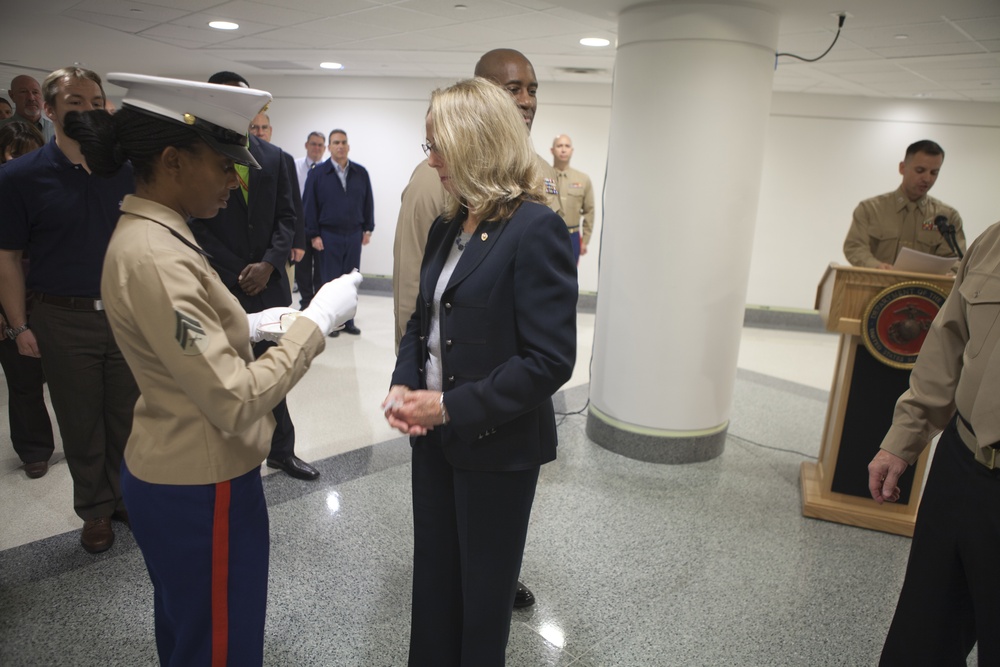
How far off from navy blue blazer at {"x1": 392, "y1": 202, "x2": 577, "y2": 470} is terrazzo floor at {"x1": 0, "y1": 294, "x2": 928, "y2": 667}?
0.98 m

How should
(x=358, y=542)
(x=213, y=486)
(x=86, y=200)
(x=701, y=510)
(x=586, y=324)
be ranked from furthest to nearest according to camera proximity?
(x=586, y=324) < (x=701, y=510) < (x=358, y=542) < (x=86, y=200) < (x=213, y=486)

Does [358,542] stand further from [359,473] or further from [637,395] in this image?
[637,395]

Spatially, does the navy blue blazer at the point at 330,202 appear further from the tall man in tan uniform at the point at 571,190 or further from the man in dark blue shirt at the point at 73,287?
the man in dark blue shirt at the point at 73,287

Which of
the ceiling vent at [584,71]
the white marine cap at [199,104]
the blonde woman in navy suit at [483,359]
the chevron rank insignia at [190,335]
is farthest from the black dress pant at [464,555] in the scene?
the ceiling vent at [584,71]

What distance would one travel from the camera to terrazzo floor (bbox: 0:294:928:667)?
208 centimetres

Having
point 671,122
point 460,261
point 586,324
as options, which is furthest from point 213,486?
point 586,324

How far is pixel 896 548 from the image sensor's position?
2.84 metres

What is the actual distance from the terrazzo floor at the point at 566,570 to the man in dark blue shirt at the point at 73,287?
338mm

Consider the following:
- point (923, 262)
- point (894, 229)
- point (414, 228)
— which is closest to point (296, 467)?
point (414, 228)

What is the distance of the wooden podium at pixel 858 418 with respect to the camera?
2.90m

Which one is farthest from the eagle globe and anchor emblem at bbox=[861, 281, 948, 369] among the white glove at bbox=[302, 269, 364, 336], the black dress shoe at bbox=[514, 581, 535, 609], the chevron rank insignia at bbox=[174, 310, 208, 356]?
the chevron rank insignia at bbox=[174, 310, 208, 356]

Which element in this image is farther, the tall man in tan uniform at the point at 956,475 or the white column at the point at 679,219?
the white column at the point at 679,219

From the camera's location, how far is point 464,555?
1.51 meters

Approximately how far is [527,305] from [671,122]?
7.49ft
